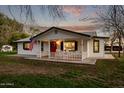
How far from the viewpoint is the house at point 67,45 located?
7.65m

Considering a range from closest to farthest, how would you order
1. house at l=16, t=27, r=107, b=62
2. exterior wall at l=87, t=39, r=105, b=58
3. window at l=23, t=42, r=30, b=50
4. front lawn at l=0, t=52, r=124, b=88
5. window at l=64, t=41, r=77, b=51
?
front lawn at l=0, t=52, r=124, b=88
house at l=16, t=27, r=107, b=62
window at l=64, t=41, r=77, b=51
exterior wall at l=87, t=39, r=105, b=58
window at l=23, t=42, r=30, b=50

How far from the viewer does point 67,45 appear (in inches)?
349

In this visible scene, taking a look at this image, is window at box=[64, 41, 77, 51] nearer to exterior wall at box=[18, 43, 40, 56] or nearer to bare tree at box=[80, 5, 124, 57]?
exterior wall at box=[18, 43, 40, 56]

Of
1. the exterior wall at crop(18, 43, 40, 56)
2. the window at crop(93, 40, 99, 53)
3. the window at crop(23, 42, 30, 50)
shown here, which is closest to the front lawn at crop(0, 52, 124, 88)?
the window at crop(93, 40, 99, 53)

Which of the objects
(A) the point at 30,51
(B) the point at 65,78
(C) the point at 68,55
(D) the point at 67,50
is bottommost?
(B) the point at 65,78

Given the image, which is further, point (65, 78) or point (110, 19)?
point (110, 19)

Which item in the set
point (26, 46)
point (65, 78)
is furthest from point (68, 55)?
point (26, 46)

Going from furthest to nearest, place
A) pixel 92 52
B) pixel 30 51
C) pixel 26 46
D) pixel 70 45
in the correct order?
pixel 26 46
pixel 30 51
pixel 92 52
pixel 70 45

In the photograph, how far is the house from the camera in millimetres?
7652

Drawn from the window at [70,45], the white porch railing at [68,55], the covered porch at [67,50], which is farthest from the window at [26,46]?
the white porch railing at [68,55]

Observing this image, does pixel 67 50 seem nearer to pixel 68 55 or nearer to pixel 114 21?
pixel 68 55

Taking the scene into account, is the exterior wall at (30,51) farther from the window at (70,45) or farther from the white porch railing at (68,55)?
the white porch railing at (68,55)
